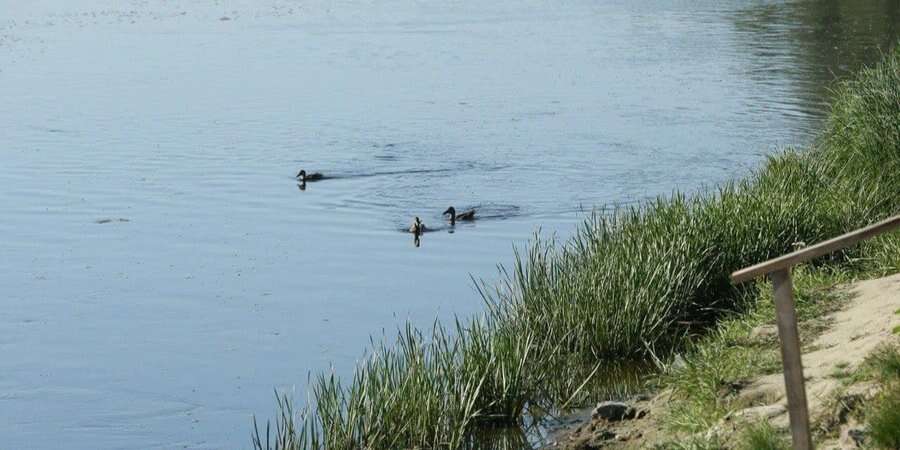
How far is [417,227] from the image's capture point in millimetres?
17656

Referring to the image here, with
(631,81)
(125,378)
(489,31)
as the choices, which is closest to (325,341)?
(125,378)

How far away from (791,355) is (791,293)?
285 millimetres

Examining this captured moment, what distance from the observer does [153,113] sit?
27.4 meters

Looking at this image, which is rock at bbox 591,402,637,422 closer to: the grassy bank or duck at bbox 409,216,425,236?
the grassy bank

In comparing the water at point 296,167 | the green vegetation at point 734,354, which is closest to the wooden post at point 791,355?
the green vegetation at point 734,354

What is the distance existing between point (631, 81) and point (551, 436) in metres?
21.4

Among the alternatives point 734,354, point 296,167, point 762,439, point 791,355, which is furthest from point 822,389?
point 296,167

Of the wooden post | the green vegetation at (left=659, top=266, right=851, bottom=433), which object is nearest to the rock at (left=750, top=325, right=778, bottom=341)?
the green vegetation at (left=659, top=266, right=851, bottom=433)

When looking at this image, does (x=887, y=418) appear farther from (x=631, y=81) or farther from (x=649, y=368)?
(x=631, y=81)

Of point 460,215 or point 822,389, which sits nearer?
point 822,389

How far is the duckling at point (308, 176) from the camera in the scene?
68.8 ft

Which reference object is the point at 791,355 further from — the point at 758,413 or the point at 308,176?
the point at 308,176

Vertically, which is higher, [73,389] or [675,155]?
[675,155]

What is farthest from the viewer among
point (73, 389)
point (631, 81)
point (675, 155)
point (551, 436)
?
point (631, 81)
